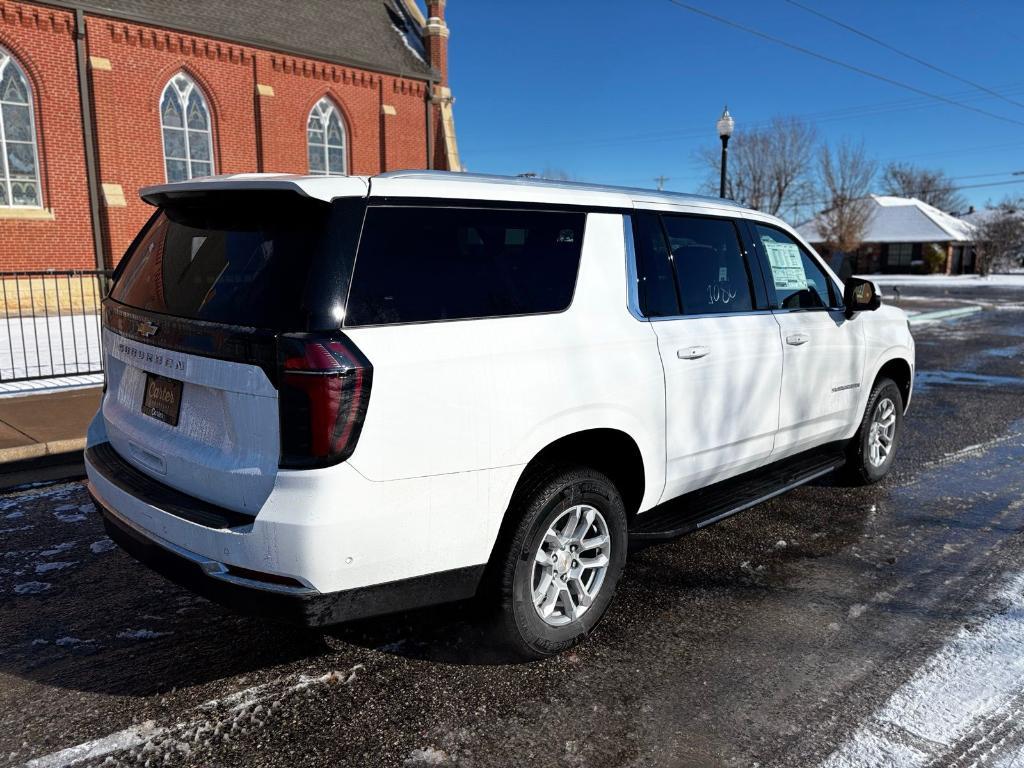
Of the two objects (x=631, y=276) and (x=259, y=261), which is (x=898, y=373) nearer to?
(x=631, y=276)

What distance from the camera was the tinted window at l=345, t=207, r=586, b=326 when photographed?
262 cm

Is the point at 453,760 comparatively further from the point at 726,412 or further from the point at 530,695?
the point at 726,412

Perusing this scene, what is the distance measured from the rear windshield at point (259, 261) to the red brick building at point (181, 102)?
730 inches

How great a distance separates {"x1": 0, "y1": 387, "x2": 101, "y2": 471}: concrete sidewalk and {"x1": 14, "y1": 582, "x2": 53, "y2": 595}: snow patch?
9.10 feet

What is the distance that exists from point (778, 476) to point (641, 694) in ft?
6.27

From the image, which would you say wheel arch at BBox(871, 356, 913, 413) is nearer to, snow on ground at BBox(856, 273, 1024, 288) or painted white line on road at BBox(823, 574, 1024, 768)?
painted white line on road at BBox(823, 574, 1024, 768)

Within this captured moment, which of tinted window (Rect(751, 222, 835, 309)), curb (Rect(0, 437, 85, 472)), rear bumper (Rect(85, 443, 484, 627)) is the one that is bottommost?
curb (Rect(0, 437, 85, 472))

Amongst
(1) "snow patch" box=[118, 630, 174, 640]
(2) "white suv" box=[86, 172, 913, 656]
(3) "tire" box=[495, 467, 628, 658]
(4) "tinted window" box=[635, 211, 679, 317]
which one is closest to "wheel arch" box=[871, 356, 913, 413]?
(2) "white suv" box=[86, 172, 913, 656]

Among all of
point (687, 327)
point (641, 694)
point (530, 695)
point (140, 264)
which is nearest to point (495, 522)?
point (530, 695)

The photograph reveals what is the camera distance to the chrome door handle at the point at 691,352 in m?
3.55

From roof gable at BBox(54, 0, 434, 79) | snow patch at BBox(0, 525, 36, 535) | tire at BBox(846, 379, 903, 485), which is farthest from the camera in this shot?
roof gable at BBox(54, 0, 434, 79)

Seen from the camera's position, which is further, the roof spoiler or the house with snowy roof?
the house with snowy roof

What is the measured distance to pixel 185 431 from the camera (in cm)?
282

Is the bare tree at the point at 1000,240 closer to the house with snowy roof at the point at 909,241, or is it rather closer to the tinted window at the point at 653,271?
the house with snowy roof at the point at 909,241
